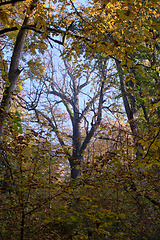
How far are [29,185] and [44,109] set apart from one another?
36.8 ft

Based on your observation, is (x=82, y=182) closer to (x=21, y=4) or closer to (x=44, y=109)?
(x=21, y=4)

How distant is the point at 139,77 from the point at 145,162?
600cm

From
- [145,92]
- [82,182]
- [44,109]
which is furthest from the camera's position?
[44,109]

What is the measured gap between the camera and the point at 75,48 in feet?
13.8

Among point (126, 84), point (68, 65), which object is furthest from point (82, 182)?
point (68, 65)

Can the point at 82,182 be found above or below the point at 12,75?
below

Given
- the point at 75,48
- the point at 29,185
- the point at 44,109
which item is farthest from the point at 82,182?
the point at 44,109

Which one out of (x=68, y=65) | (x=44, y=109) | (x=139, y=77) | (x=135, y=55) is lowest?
(x=139, y=77)

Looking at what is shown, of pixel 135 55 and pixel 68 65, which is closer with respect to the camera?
pixel 135 55

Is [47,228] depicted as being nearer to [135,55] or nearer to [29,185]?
[29,185]

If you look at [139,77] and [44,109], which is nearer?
[139,77]

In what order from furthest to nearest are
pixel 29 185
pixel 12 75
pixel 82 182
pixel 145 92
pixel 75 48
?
pixel 145 92 < pixel 12 75 < pixel 75 48 < pixel 82 182 < pixel 29 185

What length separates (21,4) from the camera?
524cm

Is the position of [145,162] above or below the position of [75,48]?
below
